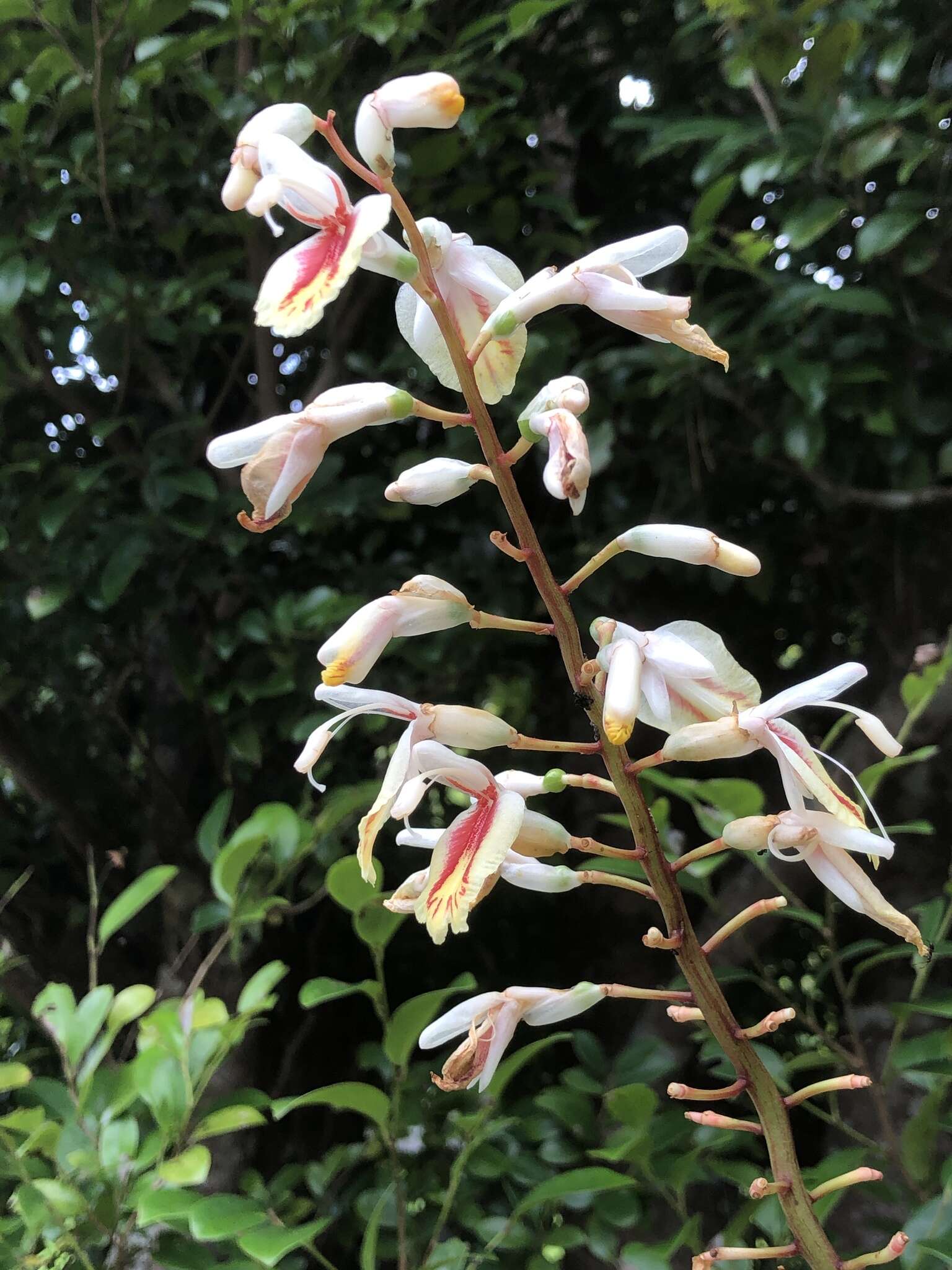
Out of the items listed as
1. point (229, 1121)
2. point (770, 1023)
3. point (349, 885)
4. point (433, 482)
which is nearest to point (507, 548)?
point (433, 482)

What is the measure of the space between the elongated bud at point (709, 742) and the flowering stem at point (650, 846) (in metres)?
0.03

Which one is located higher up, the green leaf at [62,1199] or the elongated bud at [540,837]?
the elongated bud at [540,837]

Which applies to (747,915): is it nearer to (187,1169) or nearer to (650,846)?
(650,846)

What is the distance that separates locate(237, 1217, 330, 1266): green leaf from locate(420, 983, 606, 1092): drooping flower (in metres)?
0.25

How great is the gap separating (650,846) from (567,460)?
0.59 ft

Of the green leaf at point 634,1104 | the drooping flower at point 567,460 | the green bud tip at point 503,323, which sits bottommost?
the green leaf at point 634,1104

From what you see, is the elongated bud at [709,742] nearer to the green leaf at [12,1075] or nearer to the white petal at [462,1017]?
the white petal at [462,1017]

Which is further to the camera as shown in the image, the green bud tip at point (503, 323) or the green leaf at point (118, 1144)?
the green leaf at point (118, 1144)

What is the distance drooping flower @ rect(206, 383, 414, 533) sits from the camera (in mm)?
394

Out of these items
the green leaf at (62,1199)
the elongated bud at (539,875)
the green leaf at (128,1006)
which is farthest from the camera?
the green leaf at (128,1006)

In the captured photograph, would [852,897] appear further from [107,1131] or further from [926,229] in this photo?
[926,229]

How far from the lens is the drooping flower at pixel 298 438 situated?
1.29 ft

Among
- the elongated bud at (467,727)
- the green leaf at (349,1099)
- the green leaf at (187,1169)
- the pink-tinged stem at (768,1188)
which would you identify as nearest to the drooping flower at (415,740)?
the elongated bud at (467,727)

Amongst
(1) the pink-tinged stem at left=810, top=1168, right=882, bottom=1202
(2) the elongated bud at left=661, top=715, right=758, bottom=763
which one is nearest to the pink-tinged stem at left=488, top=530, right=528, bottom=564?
(2) the elongated bud at left=661, top=715, right=758, bottom=763
